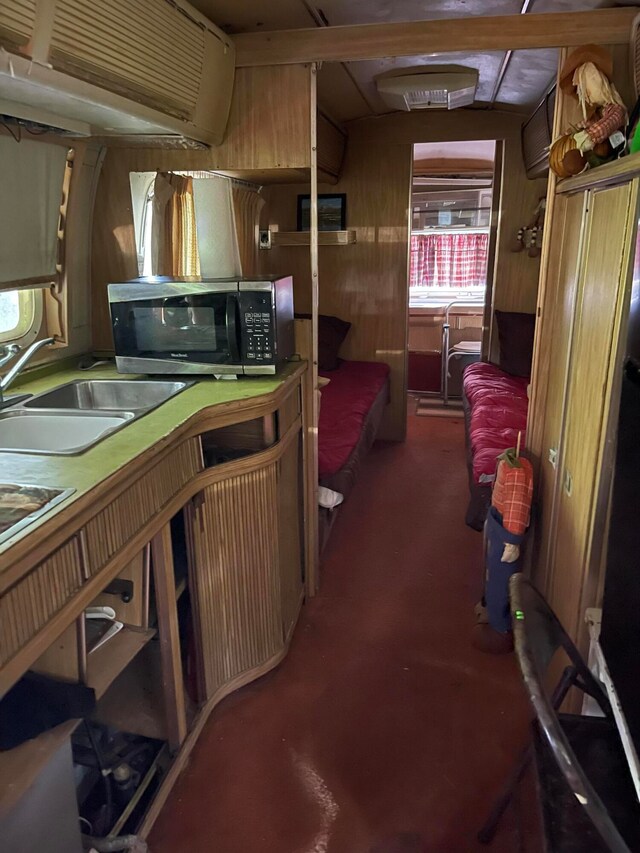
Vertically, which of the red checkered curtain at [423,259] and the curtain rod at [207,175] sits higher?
the curtain rod at [207,175]

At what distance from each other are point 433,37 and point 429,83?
41.8 inches

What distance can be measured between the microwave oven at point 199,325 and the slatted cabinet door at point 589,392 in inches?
36.7

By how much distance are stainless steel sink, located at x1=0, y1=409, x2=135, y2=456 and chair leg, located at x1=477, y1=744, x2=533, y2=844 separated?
1.30 meters

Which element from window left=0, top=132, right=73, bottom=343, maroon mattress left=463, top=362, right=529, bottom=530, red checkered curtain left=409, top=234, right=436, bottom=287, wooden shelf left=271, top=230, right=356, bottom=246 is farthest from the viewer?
red checkered curtain left=409, top=234, right=436, bottom=287

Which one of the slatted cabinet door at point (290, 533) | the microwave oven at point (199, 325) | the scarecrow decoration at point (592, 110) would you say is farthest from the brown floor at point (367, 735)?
the scarecrow decoration at point (592, 110)

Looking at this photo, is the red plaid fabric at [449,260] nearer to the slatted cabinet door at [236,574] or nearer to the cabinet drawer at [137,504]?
the slatted cabinet door at [236,574]

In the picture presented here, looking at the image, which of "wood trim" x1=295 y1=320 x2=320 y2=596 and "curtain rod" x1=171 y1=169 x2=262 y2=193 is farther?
"wood trim" x1=295 y1=320 x2=320 y2=596

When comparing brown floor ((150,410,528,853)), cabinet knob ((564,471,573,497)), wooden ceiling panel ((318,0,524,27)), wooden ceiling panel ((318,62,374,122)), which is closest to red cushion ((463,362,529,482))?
Result: brown floor ((150,410,528,853))

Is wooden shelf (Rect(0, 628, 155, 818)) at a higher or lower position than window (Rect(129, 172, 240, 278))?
lower

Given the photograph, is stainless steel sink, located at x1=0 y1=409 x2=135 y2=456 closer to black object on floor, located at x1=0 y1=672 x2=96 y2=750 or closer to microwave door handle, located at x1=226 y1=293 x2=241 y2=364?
microwave door handle, located at x1=226 y1=293 x2=241 y2=364

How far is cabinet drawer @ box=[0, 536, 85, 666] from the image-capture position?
3.26 feet

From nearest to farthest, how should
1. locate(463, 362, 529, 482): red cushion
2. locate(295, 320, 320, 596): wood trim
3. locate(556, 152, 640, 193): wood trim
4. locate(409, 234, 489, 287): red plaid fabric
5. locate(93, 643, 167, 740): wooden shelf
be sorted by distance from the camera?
locate(556, 152, 640, 193): wood trim < locate(93, 643, 167, 740): wooden shelf < locate(295, 320, 320, 596): wood trim < locate(463, 362, 529, 482): red cushion < locate(409, 234, 489, 287): red plaid fabric

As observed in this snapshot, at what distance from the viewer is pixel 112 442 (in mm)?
1483

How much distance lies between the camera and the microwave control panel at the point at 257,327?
2.04m
